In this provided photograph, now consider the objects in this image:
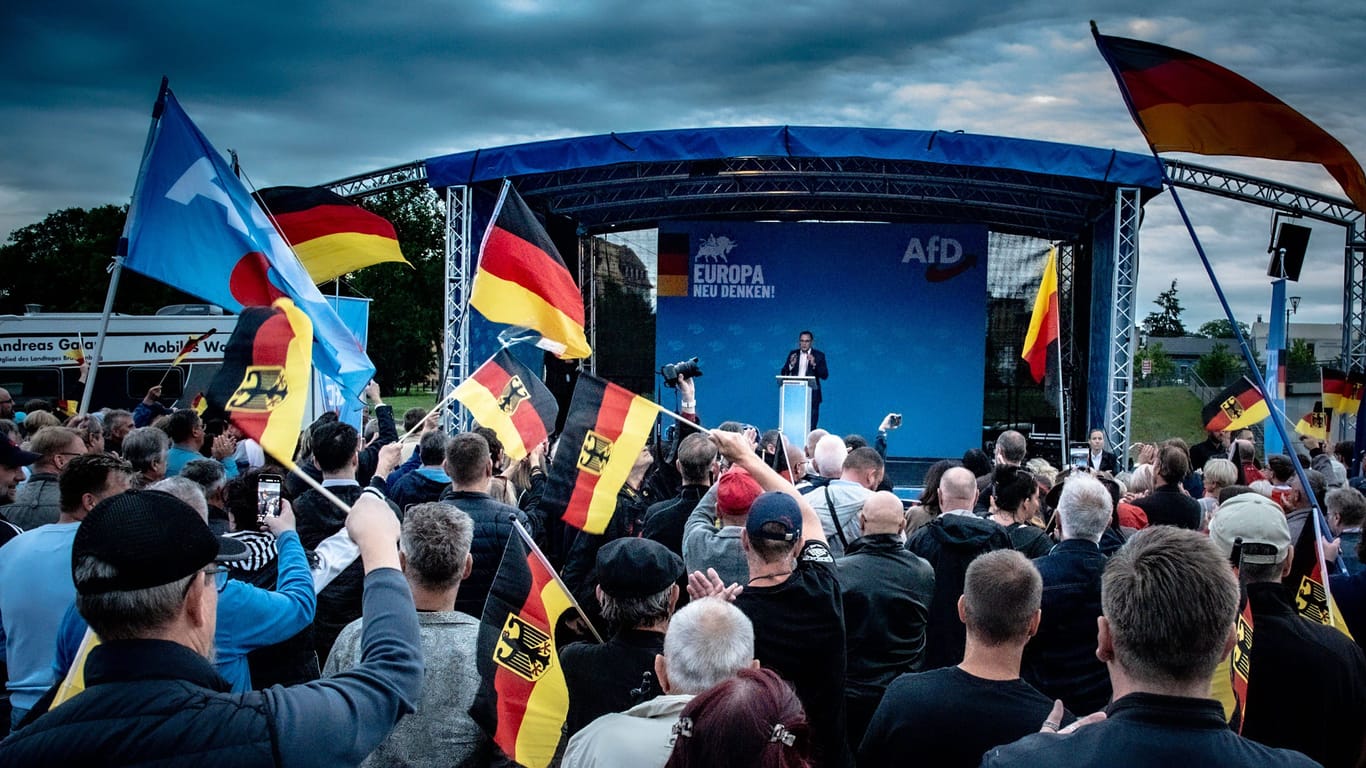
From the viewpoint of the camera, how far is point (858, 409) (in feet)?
58.4

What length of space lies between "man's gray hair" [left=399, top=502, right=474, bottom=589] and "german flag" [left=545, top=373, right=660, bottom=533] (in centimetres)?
139

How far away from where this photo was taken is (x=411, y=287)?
37438 millimetres

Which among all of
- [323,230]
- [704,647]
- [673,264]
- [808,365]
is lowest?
[704,647]

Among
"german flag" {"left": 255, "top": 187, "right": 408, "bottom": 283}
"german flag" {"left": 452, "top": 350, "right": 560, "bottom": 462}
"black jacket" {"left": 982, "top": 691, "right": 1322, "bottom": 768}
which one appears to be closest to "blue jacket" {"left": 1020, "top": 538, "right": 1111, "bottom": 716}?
"black jacket" {"left": 982, "top": 691, "right": 1322, "bottom": 768}

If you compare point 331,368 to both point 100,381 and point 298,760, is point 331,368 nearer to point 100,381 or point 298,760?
point 298,760

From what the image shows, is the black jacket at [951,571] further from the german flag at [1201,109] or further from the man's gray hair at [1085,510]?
the german flag at [1201,109]

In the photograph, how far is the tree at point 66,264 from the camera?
38.1 m

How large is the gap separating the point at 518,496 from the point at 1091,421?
11401mm

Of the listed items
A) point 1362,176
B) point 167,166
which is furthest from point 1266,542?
point 167,166

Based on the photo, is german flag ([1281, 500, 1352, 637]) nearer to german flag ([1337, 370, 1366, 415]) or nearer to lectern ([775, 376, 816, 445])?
lectern ([775, 376, 816, 445])

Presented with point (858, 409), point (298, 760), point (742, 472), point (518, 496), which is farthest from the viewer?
point (858, 409)

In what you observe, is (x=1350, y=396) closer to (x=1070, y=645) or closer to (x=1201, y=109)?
(x=1201, y=109)

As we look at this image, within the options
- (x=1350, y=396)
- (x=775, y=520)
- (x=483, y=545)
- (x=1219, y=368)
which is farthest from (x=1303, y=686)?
(x=1219, y=368)

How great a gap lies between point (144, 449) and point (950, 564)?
399cm
